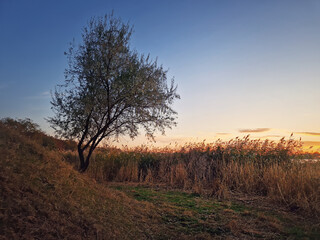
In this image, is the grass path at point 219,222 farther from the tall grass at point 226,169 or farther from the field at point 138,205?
the tall grass at point 226,169

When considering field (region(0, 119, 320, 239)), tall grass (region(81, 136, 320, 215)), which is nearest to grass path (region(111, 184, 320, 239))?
field (region(0, 119, 320, 239))

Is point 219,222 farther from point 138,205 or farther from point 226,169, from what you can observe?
point 226,169

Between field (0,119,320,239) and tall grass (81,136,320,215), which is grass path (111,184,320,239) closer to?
field (0,119,320,239)

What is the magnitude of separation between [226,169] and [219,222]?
5.38m

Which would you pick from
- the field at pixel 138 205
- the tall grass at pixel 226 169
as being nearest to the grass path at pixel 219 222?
the field at pixel 138 205

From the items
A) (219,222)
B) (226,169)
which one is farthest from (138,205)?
(226,169)

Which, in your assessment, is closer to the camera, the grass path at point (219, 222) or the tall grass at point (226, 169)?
the grass path at point (219, 222)

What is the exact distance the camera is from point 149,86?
10.5 metres

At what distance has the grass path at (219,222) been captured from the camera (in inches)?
215

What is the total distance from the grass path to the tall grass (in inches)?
52.1

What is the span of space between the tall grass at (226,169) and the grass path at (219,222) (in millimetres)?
1324

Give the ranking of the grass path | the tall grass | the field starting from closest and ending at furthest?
1. the field
2. the grass path
3. the tall grass

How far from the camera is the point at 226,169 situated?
37.2 feet

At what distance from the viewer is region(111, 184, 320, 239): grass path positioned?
5465 mm
